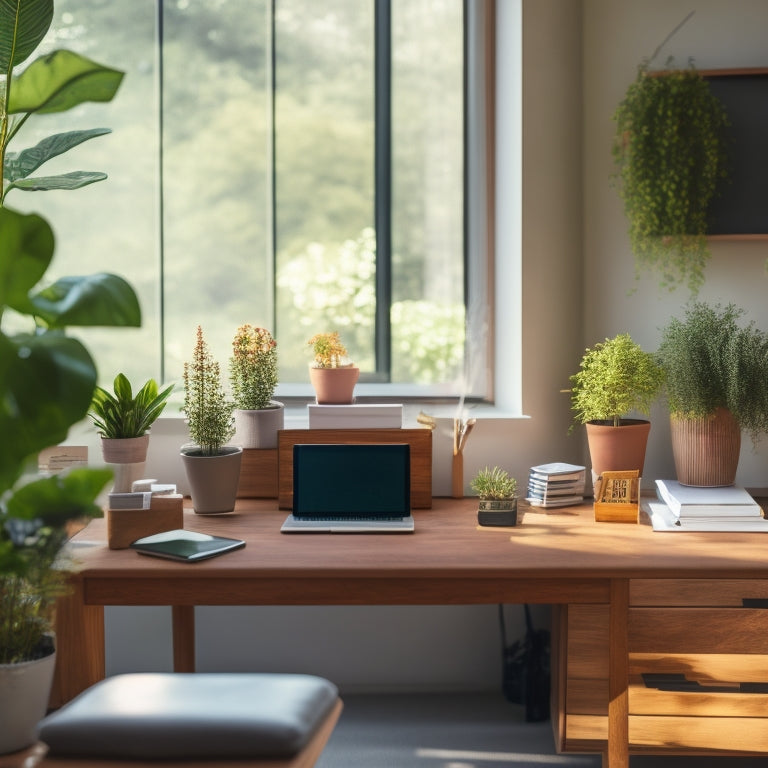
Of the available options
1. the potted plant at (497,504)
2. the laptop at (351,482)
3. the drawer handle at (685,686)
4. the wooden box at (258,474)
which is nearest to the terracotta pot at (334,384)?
the wooden box at (258,474)

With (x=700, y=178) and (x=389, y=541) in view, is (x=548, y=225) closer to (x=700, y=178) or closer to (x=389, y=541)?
(x=700, y=178)

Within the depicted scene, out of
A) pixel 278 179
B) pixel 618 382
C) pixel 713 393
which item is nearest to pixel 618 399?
pixel 618 382

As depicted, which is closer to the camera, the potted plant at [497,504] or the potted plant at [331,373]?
the potted plant at [497,504]

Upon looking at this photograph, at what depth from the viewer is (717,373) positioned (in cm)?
289

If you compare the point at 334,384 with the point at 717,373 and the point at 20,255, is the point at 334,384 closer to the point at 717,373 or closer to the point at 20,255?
the point at 717,373

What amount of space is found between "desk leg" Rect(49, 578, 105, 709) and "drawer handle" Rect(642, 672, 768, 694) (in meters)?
1.34

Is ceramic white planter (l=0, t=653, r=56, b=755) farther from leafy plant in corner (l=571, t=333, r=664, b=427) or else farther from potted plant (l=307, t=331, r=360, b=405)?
leafy plant in corner (l=571, t=333, r=664, b=427)

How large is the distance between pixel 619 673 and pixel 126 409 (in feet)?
4.97

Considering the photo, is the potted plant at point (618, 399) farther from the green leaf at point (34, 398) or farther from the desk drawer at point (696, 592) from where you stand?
the green leaf at point (34, 398)

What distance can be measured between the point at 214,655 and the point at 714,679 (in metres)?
1.66

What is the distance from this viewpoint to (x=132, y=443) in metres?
2.86

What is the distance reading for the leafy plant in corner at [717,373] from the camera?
287cm

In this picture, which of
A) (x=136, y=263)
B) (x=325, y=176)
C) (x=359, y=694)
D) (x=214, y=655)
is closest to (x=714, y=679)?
(x=359, y=694)

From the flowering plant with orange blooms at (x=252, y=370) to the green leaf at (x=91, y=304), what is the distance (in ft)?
4.15
